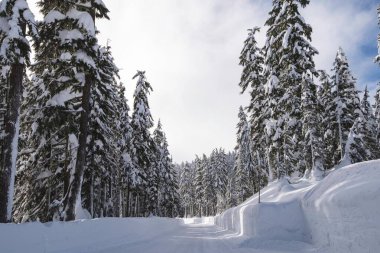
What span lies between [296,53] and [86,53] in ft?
48.5

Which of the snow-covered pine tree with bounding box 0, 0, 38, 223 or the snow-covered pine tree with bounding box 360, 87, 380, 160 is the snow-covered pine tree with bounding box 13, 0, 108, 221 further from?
the snow-covered pine tree with bounding box 360, 87, 380, 160

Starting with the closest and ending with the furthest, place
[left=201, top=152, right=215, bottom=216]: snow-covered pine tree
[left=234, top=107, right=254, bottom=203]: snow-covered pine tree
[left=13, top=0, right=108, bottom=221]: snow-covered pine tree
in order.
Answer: [left=13, top=0, right=108, bottom=221]: snow-covered pine tree < [left=234, top=107, right=254, bottom=203]: snow-covered pine tree < [left=201, top=152, right=215, bottom=216]: snow-covered pine tree

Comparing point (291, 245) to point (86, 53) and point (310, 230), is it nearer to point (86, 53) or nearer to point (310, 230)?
point (310, 230)

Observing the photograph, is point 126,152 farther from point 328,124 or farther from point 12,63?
point 12,63

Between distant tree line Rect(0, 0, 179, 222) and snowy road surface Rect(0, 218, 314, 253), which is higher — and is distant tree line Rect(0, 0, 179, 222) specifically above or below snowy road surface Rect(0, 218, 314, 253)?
above

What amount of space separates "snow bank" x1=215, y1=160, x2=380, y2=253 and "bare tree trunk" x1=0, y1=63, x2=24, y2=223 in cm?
836

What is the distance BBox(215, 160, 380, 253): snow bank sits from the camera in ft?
23.7

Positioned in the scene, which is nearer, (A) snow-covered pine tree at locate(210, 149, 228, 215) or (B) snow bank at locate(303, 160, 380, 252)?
(B) snow bank at locate(303, 160, 380, 252)

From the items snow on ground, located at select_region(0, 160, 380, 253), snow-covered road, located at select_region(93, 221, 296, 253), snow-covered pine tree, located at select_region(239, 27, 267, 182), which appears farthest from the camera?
snow-covered pine tree, located at select_region(239, 27, 267, 182)

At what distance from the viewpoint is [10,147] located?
12.4 meters

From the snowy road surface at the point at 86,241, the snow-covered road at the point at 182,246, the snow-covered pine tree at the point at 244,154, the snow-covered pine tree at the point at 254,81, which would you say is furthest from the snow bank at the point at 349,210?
the snow-covered pine tree at the point at 244,154

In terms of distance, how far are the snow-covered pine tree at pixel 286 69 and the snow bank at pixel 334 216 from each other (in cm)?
1305

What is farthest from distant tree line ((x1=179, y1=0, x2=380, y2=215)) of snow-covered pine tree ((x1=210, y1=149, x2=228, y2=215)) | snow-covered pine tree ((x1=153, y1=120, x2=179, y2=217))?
snow-covered pine tree ((x1=210, y1=149, x2=228, y2=215))

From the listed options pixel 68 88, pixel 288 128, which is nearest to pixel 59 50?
pixel 68 88
